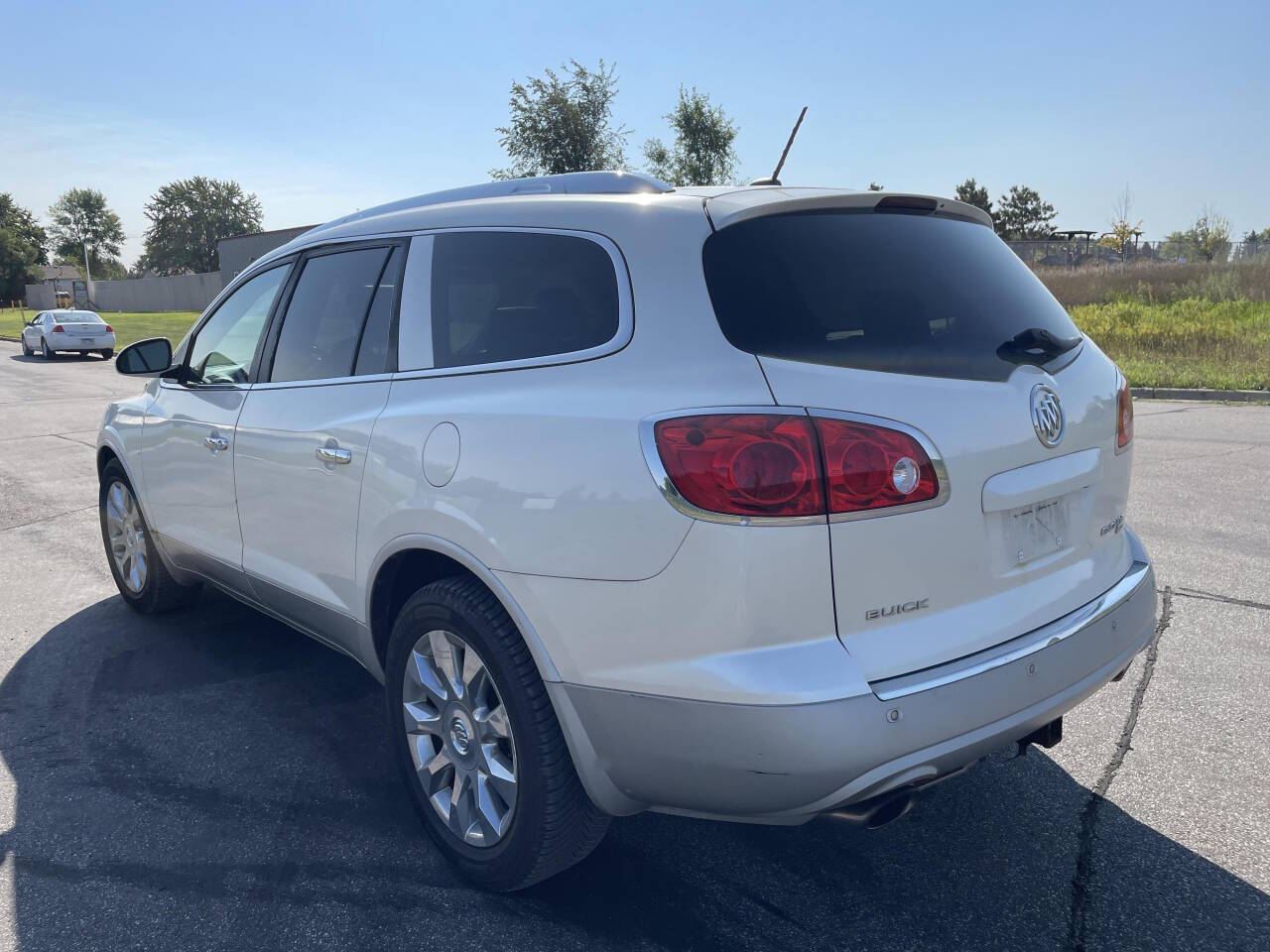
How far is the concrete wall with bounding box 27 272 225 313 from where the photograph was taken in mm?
58469

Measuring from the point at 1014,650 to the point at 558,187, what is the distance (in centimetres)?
185

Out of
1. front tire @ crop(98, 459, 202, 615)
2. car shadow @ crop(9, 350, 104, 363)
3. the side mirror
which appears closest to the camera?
the side mirror

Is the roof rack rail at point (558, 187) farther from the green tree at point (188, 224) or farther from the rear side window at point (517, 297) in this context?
the green tree at point (188, 224)

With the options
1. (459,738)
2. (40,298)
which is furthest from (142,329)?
(40,298)

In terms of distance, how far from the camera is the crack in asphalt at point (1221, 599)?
480 centimetres

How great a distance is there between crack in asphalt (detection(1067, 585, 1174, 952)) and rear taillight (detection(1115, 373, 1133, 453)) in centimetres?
76

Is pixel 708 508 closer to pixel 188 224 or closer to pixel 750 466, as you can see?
pixel 750 466

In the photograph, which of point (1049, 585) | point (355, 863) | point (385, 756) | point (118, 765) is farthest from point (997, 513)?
point (118, 765)

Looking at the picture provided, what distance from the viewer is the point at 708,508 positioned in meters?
2.12

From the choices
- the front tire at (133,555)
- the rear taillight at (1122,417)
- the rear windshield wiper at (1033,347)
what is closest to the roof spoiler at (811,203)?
the rear windshield wiper at (1033,347)

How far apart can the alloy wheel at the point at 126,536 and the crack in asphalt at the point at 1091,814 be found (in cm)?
426

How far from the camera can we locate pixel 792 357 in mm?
2219

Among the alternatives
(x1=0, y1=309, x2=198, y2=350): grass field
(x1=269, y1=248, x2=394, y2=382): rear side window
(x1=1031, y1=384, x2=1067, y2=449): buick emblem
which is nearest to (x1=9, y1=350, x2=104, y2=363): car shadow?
(x1=0, y1=309, x2=198, y2=350): grass field

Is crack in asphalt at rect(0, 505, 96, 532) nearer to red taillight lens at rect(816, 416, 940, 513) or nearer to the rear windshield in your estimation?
the rear windshield
